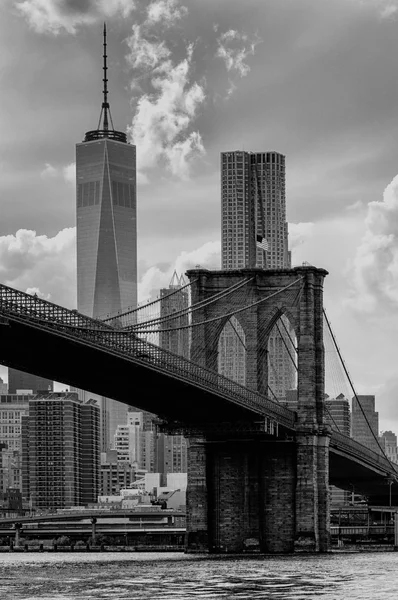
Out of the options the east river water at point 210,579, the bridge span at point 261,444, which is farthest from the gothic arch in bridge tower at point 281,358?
the east river water at point 210,579

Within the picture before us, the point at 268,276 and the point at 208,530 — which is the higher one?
the point at 268,276

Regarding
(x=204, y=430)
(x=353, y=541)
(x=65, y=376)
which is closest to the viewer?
(x=65, y=376)

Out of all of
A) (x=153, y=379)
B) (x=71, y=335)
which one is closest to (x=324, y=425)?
(x=153, y=379)

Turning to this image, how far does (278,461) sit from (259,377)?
4455mm

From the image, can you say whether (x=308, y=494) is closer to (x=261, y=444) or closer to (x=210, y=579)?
(x=261, y=444)

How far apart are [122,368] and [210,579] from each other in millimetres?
16772

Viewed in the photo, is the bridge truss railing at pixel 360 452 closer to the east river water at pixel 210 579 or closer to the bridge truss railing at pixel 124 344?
the bridge truss railing at pixel 124 344

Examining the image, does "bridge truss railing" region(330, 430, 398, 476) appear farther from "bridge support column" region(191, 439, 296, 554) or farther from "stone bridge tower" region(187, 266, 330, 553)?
"bridge support column" region(191, 439, 296, 554)

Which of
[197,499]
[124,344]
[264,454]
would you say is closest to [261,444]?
[264,454]

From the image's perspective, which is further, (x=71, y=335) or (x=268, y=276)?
(x=268, y=276)

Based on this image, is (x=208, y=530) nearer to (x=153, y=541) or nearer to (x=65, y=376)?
(x=65, y=376)

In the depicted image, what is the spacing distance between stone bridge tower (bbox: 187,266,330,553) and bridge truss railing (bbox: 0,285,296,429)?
201 cm

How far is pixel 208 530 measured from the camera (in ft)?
334

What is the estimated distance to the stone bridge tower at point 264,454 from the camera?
332ft
